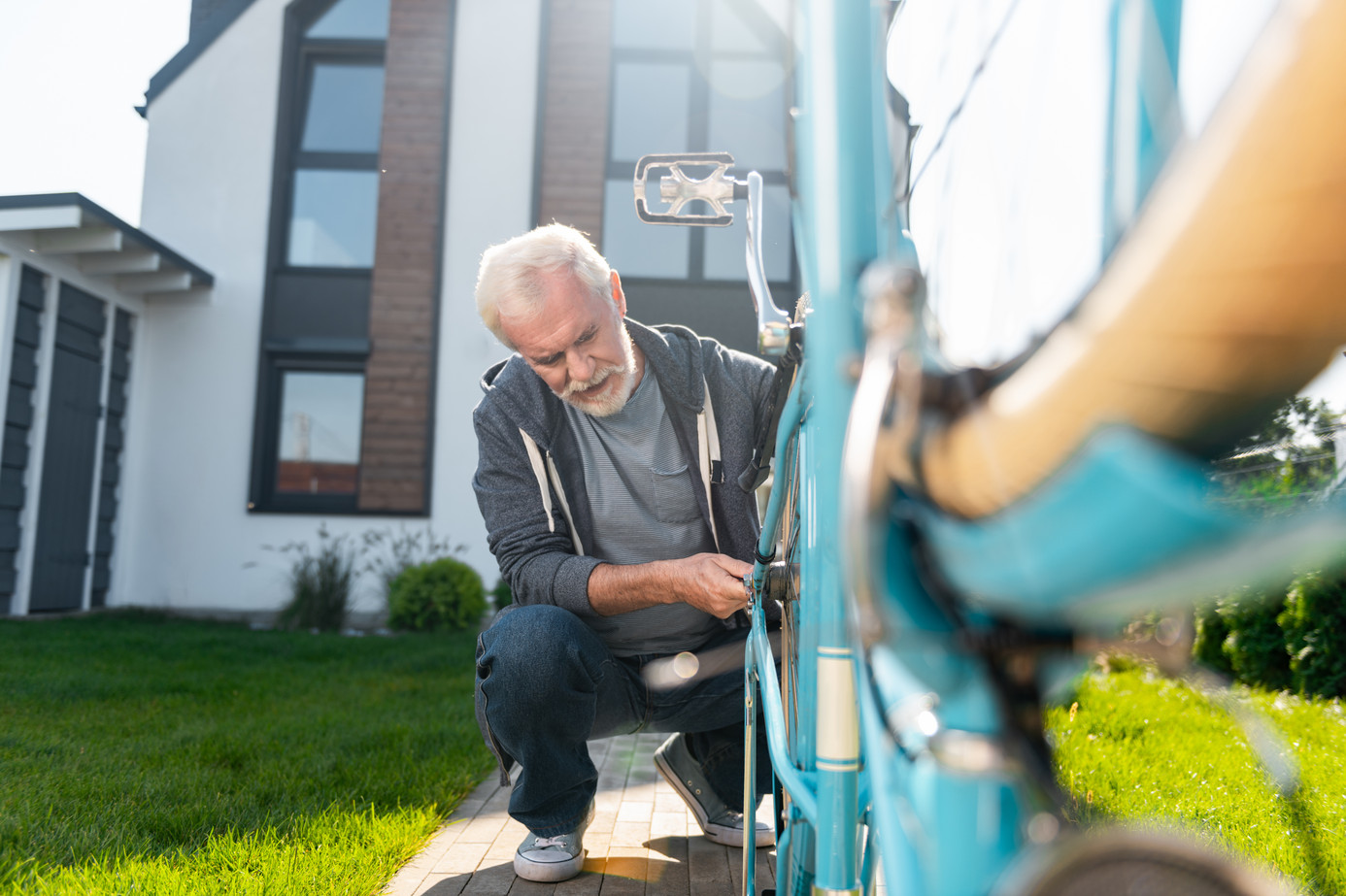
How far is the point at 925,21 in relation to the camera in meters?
0.82

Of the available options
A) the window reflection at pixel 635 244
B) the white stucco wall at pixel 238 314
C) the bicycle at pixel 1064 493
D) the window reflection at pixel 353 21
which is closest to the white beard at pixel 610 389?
the bicycle at pixel 1064 493

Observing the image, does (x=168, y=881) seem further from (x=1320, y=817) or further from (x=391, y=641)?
(x=391, y=641)

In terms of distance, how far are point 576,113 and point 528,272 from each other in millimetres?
6540

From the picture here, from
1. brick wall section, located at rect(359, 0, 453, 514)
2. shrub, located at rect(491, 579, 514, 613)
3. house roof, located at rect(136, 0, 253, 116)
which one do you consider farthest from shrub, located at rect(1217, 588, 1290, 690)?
house roof, located at rect(136, 0, 253, 116)

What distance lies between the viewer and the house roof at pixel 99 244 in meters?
6.18

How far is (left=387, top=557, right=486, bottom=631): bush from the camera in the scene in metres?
6.71

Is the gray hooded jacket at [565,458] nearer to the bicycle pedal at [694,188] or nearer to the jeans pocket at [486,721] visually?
the jeans pocket at [486,721]

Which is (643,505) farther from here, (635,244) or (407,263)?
(407,263)

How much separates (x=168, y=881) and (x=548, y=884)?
66 cm

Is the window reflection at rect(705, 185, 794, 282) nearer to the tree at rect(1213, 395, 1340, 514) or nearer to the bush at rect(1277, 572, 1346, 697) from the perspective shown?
the bush at rect(1277, 572, 1346, 697)

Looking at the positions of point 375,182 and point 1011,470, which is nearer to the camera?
point 1011,470

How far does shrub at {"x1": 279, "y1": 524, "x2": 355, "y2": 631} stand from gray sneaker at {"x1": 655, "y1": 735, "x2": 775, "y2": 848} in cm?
569

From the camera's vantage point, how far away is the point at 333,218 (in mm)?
8086

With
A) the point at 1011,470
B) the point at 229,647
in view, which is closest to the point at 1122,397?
the point at 1011,470
